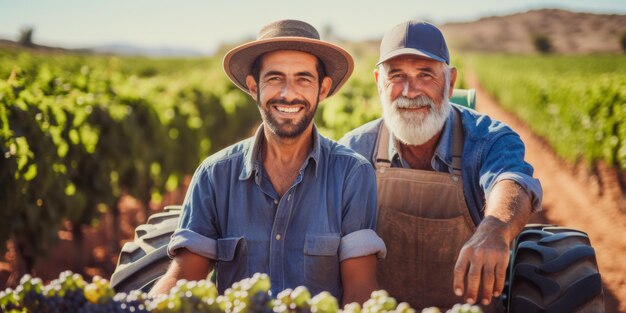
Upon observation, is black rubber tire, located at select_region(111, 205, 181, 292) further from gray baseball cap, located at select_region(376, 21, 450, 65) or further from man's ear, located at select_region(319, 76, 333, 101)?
gray baseball cap, located at select_region(376, 21, 450, 65)

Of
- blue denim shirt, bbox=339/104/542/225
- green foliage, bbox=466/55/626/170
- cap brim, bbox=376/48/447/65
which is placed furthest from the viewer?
green foliage, bbox=466/55/626/170

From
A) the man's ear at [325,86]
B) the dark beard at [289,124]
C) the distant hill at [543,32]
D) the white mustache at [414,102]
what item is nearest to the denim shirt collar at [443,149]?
the white mustache at [414,102]

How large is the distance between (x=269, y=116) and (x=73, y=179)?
15.1 ft

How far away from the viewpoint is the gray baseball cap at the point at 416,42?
10.8 feet

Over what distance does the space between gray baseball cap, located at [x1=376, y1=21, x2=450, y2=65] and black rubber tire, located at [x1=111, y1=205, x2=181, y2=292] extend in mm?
1530

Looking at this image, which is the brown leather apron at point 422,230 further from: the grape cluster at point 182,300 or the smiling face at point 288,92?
the grape cluster at point 182,300

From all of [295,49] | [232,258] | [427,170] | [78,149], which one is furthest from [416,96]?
[78,149]

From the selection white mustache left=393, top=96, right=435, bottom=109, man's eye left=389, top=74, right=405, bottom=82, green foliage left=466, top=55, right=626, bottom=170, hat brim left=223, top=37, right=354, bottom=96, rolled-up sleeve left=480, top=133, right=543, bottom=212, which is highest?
hat brim left=223, top=37, right=354, bottom=96

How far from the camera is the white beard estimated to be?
11.1 feet

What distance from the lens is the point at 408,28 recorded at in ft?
11.0

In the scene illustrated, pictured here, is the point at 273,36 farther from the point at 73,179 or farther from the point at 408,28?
the point at 73,179

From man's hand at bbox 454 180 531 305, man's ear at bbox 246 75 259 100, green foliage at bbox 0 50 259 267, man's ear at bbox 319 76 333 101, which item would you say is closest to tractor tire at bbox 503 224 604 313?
man's hand at bbox 454 180 531 305

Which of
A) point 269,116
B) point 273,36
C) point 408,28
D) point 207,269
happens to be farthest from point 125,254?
point 408,28

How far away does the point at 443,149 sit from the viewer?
3.39m
